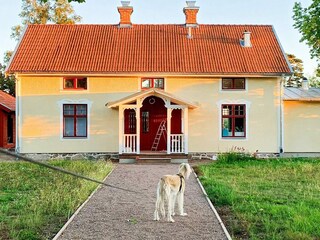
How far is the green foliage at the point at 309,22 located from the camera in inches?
819

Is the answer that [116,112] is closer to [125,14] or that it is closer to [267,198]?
[125,14]

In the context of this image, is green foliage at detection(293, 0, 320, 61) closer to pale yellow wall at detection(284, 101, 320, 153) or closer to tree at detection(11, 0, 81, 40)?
pale yellow wall at detection(284, 101, 320, 153)

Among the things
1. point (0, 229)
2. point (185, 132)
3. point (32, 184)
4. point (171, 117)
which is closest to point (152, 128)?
point (171, 117)

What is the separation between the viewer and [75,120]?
21.3m

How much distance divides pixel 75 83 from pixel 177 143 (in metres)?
5.63

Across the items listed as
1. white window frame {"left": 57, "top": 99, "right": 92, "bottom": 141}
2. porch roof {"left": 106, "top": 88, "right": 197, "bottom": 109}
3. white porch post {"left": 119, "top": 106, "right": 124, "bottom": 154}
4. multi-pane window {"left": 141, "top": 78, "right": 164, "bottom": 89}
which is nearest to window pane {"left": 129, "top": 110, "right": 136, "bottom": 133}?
multi-pane window {"left": 141, "top": 78, "right": 164, "bottom": 89}

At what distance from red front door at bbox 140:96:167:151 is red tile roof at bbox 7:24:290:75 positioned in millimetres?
1697

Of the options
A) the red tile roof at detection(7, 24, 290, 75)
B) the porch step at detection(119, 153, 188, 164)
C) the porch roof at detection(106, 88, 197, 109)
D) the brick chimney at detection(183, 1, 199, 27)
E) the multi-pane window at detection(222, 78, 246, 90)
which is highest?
the brick chimney at detection(183, 1, 199, 27)

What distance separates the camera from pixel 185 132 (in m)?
20.0

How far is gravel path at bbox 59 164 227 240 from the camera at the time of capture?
697 cm

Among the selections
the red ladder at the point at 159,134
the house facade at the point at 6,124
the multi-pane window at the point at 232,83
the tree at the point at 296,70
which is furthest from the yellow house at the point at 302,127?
the tree at the point at 296,70

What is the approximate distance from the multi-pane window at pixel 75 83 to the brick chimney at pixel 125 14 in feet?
15.5

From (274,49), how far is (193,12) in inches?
196

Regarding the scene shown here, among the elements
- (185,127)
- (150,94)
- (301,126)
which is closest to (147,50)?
(150,94)
